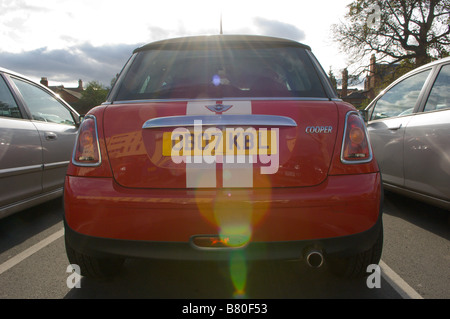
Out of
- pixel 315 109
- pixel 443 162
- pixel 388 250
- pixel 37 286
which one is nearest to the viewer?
pixel 315 109

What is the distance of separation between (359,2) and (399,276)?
26.9 meters

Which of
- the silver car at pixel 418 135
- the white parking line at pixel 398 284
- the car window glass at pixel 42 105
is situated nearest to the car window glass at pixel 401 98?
the silver car at pixel 418 135

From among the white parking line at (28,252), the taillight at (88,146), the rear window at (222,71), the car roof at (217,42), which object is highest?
the car roof at (217,42)

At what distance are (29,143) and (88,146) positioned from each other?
6.56 feet

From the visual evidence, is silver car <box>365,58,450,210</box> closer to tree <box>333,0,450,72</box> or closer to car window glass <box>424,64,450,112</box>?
car window glass <box>424,64,450,112</box>

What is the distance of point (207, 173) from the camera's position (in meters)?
1.91

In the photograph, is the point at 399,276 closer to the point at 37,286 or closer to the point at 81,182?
the point at 81,182

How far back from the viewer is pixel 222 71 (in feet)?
8.27

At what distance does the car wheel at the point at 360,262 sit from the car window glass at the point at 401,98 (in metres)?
2.44

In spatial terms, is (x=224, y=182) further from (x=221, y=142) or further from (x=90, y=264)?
(x=90, y=264)

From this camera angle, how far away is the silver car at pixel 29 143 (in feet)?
11.2

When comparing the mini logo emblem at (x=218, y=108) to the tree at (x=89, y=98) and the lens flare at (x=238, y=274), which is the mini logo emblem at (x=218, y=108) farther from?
the tree at (x=89, y=98)

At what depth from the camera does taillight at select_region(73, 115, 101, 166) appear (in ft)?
6.75

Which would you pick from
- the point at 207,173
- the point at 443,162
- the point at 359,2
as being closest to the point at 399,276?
the point at 443,162
